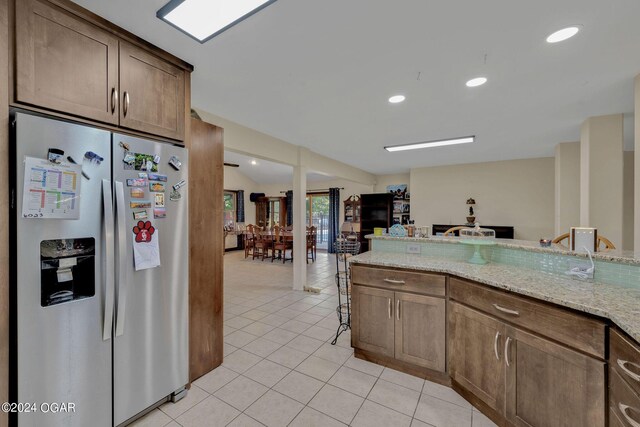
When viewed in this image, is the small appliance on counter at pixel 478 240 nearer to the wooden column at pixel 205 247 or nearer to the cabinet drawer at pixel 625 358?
the cabinet drawer at pixel 625 358

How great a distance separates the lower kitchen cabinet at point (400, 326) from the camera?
200 cm

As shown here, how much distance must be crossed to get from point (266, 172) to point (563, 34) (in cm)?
807

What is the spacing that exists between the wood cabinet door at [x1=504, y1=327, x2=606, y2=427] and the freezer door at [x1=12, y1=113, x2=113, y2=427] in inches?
92.3

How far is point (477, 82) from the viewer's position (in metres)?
2.30

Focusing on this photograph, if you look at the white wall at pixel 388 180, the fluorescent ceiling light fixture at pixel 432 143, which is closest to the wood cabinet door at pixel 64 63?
the fluorescent ceiling light fixture at pixel 432 143

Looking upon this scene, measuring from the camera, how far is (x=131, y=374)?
61.9 inches

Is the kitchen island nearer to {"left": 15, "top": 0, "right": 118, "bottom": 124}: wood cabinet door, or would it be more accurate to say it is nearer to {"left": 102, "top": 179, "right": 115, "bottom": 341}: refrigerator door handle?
{"left": 102, "top": 179, "right": 115, "bottom": 341}: refrigerator door handle

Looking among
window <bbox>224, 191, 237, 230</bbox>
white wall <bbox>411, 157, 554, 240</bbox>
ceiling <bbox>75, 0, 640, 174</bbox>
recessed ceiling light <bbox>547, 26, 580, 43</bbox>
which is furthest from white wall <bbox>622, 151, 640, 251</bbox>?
window <bbox>224, 191, 237, 230</bbox>

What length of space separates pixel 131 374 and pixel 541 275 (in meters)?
2.80

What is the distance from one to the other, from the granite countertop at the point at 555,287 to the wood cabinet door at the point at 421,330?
28 centimetres

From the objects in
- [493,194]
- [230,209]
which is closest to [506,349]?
[493,194]

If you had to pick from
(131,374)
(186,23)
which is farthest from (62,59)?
(131,374)

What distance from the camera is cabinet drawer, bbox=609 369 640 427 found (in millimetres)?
957

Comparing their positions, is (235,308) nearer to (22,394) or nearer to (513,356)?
(22,394)
